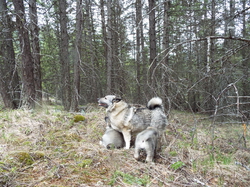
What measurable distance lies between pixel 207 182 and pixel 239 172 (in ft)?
2.59

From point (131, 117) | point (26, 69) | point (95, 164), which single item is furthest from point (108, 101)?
point (26, 69)

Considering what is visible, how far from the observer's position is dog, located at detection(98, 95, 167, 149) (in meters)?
4.77

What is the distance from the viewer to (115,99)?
4.98m

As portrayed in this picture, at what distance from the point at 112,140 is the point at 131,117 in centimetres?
80

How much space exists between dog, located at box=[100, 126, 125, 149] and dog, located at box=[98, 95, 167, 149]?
0.14 m

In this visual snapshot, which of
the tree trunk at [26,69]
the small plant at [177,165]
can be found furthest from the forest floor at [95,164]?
the tree trunk at [26,69]

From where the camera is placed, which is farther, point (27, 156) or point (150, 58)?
point (150, 58)

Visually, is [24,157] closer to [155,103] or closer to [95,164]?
[95,164]

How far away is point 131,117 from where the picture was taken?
484 cm

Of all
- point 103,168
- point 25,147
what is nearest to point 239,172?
point 103,168

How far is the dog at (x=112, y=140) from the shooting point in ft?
14.7

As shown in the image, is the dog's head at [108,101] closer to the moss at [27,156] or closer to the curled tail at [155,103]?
the curled tail at [155,103]

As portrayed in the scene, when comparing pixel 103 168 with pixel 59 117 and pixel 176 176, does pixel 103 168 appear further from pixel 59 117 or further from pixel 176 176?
pixel 59 117

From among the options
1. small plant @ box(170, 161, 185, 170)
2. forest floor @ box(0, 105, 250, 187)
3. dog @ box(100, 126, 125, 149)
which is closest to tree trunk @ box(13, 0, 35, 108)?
forest floor @ box(0, 105, 250, 187)
